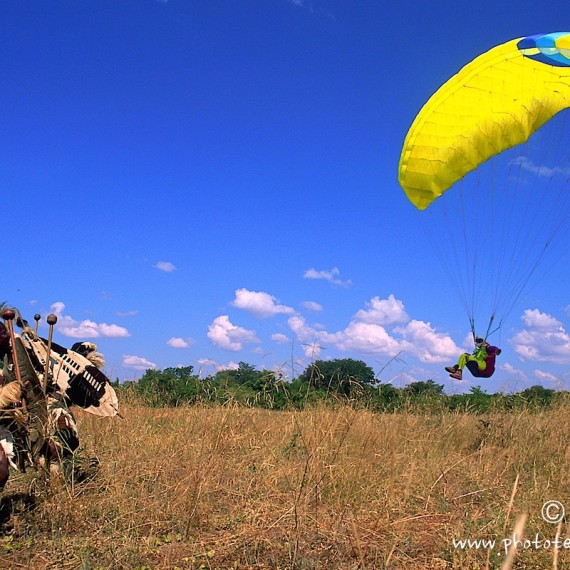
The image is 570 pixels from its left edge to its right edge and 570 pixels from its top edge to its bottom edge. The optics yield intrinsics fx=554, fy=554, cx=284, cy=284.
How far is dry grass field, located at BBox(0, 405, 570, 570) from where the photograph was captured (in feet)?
10.5

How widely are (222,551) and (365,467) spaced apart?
65.3 inches

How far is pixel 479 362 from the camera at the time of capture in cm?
808

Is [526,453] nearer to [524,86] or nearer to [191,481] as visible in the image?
[191,481]

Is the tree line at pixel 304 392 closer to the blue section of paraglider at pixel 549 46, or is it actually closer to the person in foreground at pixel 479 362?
the person in foreground at pixel 479 362

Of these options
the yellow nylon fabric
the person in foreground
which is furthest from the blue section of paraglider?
the person in foreground

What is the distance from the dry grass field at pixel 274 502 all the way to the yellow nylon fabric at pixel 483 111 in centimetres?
365

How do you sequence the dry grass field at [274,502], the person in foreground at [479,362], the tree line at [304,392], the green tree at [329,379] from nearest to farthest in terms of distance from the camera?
the dry grass field at [274,502] → the green tree at [329,379] → the tree line at [304,392] → the person in foreground at [479,362]

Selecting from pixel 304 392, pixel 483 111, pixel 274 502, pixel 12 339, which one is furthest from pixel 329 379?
pixel 483 111

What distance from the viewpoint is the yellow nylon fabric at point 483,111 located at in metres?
6.87

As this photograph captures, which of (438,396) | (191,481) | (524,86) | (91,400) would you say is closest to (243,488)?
(191,481)

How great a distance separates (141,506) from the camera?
150 inches
